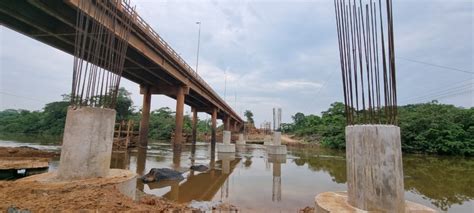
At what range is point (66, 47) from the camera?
61.4ft

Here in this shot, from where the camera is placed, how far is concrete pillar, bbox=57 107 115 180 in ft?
16.4

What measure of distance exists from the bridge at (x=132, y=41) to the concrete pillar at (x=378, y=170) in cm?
547

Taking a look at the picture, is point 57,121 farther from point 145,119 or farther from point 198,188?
point 198,188

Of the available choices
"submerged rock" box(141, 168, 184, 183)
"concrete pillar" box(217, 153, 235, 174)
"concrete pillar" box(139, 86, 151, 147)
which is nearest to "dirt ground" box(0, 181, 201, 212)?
"submerged rock" box(141, 168, 184, 183)

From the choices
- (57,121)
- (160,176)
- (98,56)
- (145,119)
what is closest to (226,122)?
(57,121)

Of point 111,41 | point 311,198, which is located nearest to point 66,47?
point 111,41

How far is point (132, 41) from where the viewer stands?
56.6ft

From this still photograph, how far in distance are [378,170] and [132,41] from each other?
1679cm

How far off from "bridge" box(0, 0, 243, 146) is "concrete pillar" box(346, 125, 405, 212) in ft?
17.9

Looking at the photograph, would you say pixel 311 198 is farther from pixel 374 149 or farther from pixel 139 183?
pixel 139 183

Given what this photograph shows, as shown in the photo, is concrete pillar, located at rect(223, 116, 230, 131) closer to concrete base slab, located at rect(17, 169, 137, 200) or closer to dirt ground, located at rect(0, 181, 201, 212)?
concrete base slab, located at rect(17, 169, 137, 200)

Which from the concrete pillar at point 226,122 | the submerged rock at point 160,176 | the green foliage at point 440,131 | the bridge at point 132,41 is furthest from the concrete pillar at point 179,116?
the concrete pillar at point 226,122

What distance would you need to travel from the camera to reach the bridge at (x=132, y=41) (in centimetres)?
1235

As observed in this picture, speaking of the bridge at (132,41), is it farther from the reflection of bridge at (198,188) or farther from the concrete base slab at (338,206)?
the concrete base slab at (338,206)
